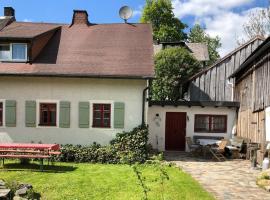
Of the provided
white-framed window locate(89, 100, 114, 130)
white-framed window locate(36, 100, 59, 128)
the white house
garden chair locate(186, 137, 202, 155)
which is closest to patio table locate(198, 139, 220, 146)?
garden chair locate(186, 137, 202, 155)

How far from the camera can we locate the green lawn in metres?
10.3

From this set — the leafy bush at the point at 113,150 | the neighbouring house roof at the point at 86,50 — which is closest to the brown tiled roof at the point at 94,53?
the neighbouring house roof at the point at 86,50

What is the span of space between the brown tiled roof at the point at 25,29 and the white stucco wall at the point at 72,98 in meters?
2.20

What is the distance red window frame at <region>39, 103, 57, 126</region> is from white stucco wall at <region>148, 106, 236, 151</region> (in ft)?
20.0

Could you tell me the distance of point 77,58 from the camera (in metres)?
18.1

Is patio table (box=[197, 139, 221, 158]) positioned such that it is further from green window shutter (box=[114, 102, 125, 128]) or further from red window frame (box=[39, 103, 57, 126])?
red window frame (box=[39, 103, 57, 126])

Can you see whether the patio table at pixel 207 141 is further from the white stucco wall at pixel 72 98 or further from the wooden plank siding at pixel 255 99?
the white stucco wall at pixel 72 98

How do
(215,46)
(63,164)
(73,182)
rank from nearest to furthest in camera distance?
(73,182) → (63,164) → (215,46)

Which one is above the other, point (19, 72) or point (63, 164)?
point (19, 72)

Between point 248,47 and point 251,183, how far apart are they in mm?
15105

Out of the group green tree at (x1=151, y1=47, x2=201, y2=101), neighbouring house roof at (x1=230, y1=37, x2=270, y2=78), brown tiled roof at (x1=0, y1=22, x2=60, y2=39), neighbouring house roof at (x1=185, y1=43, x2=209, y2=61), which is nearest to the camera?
neighbouring house roof at (x1=230, y1=37, x2=270, y2=78)

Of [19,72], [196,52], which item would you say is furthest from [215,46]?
[19,72]

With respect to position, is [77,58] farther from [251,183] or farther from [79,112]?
[251,183]

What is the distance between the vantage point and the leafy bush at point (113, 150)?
15992mm
